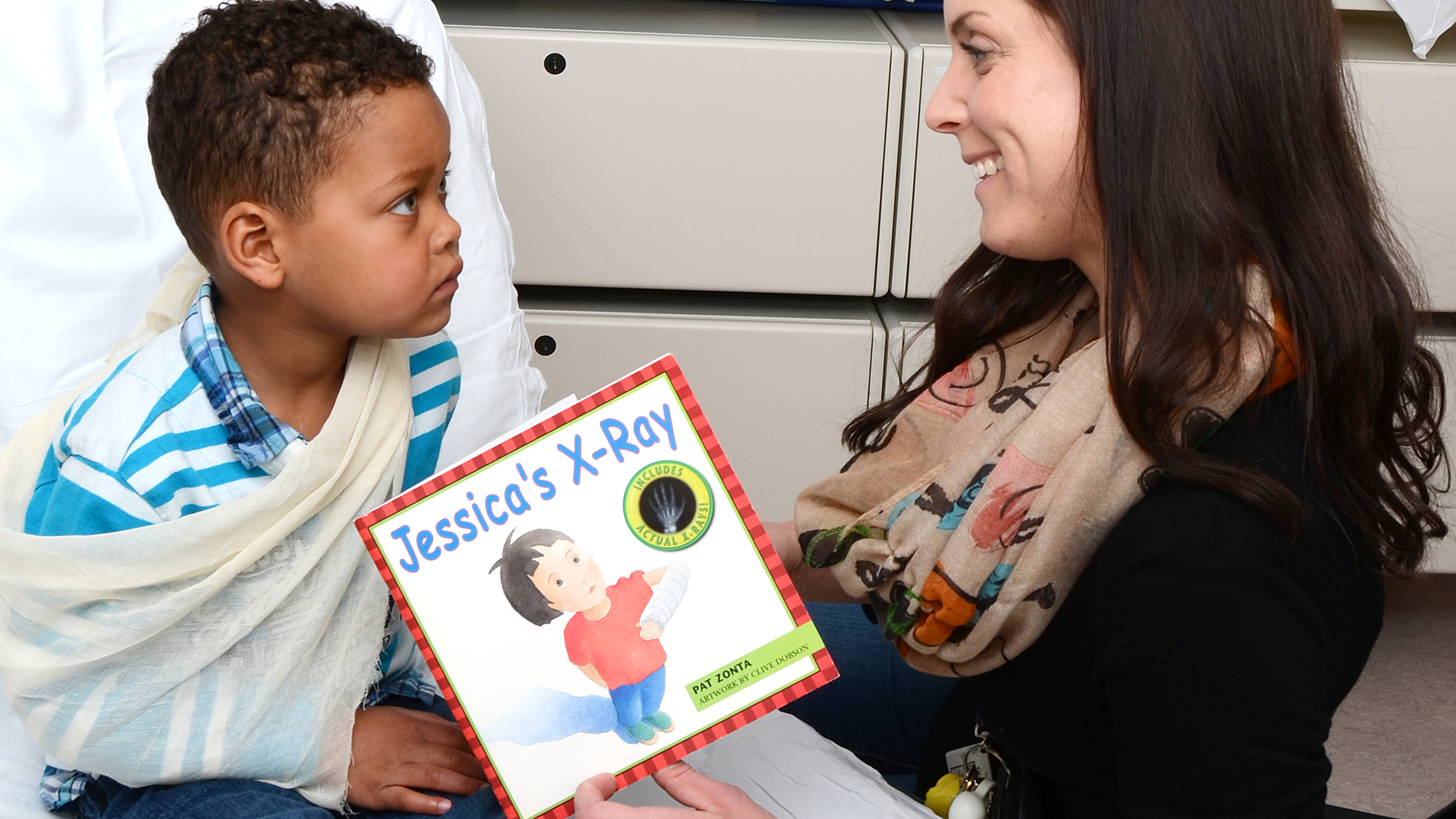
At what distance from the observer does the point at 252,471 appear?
2.36ft

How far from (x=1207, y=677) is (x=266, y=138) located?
1.95 feet

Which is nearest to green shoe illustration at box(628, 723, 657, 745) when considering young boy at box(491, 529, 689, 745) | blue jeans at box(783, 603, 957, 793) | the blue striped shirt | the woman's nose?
young boy at box(491, 529, 689, 745)

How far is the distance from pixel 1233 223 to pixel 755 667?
1.20 ft

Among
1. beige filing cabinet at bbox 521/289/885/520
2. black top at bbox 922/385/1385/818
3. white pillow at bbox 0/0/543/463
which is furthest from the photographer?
beige filing cabinet at bbox 521/289/885/520

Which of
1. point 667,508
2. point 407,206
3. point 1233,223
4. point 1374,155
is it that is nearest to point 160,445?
point 407,206

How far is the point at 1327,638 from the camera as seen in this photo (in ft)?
2.04

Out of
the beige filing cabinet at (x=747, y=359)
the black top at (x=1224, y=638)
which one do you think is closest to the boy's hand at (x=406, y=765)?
the black top at (x=1224, y=638)

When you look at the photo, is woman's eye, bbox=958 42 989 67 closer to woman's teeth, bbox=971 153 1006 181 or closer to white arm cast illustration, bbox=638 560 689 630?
woman's teeth, bbox=971 153 1006 181

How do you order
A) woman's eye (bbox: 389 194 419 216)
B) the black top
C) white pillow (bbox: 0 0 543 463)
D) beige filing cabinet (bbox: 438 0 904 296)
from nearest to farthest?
1. the black top
2. woman's eye (bbox: 389 194 419 216)
3. white pillow (bbox: 0 0 543 463)
4. beige filing cabinet (bbox: 438 0 904 296)

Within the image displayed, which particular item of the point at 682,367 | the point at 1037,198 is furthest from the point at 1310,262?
the point at 682,367

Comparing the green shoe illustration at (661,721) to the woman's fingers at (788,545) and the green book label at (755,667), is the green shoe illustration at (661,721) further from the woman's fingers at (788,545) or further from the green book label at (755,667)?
the woman's fingers at (788,545)

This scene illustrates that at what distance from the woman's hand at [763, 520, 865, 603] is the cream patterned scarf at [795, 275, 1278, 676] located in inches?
4.2

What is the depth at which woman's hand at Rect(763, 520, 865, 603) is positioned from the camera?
967mm

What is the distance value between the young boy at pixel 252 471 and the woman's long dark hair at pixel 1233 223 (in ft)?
1.33
